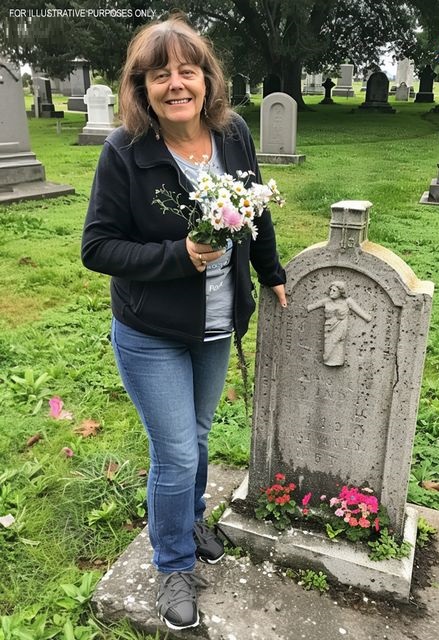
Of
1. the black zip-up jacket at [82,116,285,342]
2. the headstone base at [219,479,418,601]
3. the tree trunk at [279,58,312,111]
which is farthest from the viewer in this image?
the tree trunk at [279,58,312,111]

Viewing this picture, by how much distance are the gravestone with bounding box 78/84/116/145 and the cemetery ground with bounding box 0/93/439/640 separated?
746 cm

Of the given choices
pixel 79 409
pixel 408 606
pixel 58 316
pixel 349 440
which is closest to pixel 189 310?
pixel 349 440

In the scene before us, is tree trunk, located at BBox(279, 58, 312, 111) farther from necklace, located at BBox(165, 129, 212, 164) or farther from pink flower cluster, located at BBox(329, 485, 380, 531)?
pink flower cluster, located at BBox(329, 485, 380, 531)

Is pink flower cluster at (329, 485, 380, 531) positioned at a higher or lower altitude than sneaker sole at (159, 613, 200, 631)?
higher

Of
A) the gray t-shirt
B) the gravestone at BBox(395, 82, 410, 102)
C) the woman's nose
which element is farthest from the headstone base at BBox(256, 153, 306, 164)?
the gravestone at BBox(395, 82, 410, 102)

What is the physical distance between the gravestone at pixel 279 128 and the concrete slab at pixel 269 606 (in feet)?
38.2

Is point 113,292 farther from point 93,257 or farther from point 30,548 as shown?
point 30,548

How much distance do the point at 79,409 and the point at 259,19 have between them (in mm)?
23827

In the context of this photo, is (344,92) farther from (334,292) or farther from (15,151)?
(334,292)

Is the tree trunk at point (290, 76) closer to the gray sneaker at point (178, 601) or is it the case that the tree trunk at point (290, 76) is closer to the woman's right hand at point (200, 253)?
the woman's right hand at point (200, 253)

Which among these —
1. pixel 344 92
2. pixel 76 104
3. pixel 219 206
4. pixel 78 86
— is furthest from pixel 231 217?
pixel 344 92

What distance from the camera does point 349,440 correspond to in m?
2.39

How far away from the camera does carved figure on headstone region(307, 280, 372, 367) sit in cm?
221

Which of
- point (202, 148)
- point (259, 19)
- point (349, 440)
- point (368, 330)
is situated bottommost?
point (349, 440)
